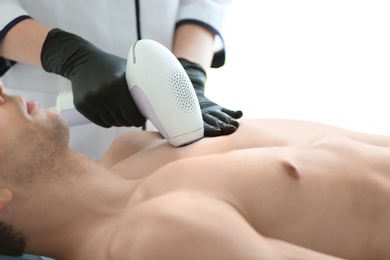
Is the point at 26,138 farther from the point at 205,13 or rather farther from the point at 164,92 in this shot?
the point at 205,13

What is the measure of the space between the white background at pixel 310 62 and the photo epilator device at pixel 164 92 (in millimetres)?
636

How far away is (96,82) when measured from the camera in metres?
1.13

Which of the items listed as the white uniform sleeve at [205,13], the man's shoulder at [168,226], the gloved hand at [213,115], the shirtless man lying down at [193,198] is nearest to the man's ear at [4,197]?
the shirtless man lying down at [193,198]

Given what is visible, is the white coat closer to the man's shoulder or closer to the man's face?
the man's face

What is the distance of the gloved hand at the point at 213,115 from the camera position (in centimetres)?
117

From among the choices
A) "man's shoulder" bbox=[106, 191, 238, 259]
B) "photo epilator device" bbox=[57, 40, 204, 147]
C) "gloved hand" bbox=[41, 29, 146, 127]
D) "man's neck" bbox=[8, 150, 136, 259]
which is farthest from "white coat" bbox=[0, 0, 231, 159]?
"man's shoulder" bbox=[106, 191, 238, 259]

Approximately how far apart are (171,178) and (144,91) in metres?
0.20

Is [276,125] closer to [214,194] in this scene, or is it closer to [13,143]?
[214,194]

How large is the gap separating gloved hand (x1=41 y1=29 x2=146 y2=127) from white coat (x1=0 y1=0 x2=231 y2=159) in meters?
0.16

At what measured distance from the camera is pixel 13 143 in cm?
100

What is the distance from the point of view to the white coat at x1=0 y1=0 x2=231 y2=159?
141cm

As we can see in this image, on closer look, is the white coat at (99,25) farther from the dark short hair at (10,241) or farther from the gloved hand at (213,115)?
the dark short hair at (10,241)

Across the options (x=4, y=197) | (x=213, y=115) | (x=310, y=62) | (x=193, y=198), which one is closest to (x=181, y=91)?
(x=213, y=115)

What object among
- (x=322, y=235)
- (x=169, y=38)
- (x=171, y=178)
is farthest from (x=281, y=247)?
(x=169, y=38)
